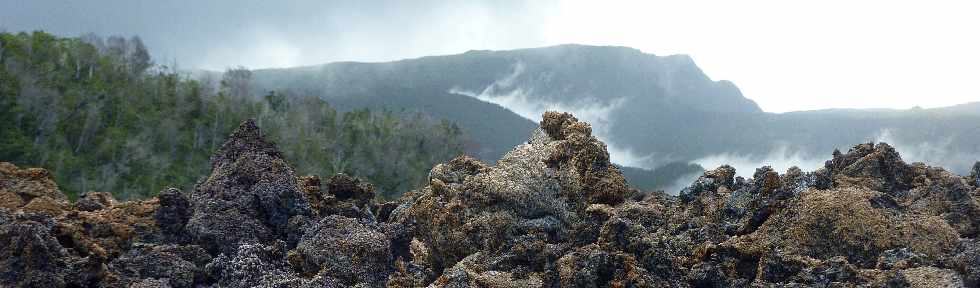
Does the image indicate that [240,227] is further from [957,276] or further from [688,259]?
[957,276]

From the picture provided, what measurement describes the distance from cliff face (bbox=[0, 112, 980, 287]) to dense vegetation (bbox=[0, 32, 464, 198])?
224 feet

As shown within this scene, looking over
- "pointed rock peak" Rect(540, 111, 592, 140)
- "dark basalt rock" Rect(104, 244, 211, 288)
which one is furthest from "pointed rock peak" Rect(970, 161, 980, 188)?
"dark basalt rock" Rect(104, 244, 211, 288)

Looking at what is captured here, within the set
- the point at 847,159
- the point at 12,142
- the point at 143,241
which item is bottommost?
the point at 12,142

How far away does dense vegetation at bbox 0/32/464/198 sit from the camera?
83375mm

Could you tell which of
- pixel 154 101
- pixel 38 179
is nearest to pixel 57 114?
pixel 154 101

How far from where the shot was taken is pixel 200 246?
13.8m

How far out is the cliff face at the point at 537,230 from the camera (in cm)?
1107

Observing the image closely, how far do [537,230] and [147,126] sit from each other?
319 feet

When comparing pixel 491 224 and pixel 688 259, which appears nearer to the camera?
pixel 688 259

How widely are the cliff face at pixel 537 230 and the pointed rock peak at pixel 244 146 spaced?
0.04 meters

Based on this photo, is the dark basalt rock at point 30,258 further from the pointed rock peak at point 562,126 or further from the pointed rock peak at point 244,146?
the pointed rock peak at point 562,126

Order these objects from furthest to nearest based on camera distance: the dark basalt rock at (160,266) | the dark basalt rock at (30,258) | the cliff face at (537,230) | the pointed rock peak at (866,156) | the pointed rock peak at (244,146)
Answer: the pointed rock peak at (244,146), the pointed rock peak at (866,156), the dark basalt rock at (160,266), the dark basalt rock at (30,258), the cliff face at (537,230)

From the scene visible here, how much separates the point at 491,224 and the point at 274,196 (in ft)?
14.1

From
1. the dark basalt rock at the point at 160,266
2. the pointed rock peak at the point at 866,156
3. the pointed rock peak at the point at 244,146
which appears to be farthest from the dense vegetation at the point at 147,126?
the pointed rock peak at the point at 866,156
